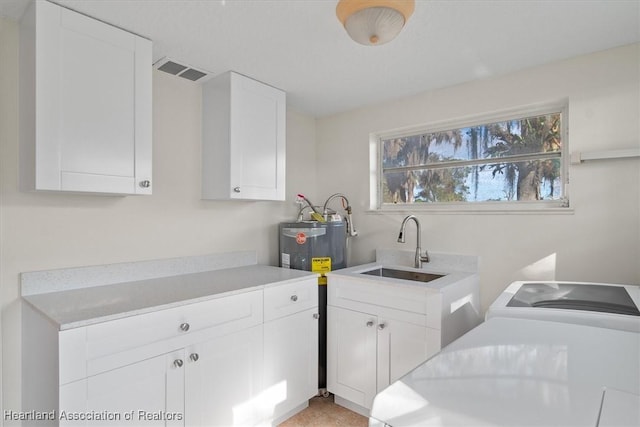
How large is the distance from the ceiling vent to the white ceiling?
0.18 ft

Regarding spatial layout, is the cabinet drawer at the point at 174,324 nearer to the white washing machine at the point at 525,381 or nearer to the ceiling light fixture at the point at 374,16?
the white washing machine at the point at 525,381

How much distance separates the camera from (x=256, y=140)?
227 cm

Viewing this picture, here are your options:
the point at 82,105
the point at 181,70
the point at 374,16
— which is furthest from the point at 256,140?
the point at 374,16

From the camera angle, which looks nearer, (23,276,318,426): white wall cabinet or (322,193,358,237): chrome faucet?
(23,276,318,426): white wall cabinet

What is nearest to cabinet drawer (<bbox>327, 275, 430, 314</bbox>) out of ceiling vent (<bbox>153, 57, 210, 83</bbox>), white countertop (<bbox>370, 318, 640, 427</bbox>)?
white countertop (<bbox>370, 318, 640, 427</bbox>)

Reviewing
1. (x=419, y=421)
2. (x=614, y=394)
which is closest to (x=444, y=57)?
(x=614, y=394)

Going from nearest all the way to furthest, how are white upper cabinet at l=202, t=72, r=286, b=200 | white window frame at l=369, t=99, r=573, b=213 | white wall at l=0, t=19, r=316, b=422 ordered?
1. white wall at l=0, t=19, r=316, b=422
2. white window frame at l=369, t=99, r=573, b=213
3. white upper cabinet at l=202, t=72, r=286, b=200

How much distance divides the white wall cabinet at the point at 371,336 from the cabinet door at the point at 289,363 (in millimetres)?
148

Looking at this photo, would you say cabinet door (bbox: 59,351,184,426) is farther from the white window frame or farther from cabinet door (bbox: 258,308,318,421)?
the white window frame

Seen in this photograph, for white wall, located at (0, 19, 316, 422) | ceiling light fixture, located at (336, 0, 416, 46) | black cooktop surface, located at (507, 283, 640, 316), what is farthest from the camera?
white wall, located at (0, 19, 316, 422)

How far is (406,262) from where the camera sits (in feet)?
8.46

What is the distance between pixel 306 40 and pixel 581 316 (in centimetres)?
165

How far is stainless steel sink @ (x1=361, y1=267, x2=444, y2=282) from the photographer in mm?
2375

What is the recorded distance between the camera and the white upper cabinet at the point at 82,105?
144 centimetres
